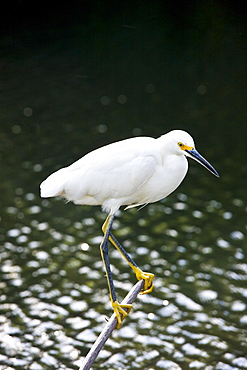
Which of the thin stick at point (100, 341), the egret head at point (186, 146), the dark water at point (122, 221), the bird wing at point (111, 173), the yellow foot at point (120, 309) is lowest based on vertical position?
the dark water at point (122, 221)

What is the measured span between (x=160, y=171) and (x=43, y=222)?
8523mm

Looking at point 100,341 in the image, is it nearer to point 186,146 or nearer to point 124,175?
point 124,175

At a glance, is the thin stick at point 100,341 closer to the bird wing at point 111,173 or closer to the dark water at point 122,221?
the bird wing at point 111,173

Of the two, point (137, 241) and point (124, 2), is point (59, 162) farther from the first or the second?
point (124, 2)

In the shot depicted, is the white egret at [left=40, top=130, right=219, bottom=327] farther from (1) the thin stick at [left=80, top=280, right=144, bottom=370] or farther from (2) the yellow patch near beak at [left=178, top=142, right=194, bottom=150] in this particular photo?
(1) the thin stick at [left=80, top=280, right=144, bottom=370]

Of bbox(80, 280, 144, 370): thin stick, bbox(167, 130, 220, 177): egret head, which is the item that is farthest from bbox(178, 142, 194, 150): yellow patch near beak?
bbox(80, 280, 144, 370): thin stick

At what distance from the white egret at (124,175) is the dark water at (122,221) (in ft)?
17.9

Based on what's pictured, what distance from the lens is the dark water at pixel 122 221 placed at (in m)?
10.4

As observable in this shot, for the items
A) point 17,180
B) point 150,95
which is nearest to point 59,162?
point 17,180

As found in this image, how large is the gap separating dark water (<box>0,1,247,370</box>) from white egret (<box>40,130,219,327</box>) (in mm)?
5466

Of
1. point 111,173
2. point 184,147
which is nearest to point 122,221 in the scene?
point 111,173

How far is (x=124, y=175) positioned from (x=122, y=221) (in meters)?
8.42

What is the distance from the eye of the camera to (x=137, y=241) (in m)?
12.6

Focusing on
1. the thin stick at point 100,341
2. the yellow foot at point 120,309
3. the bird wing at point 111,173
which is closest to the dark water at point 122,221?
the yellow foot at point 120,309
